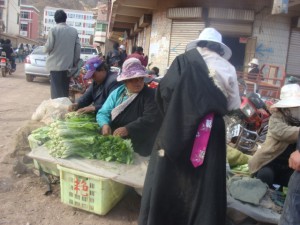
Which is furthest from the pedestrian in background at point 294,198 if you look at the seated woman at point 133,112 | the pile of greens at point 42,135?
the pile of greens at point 42,135

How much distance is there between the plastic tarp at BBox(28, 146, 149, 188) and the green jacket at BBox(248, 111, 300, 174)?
1.16 metres

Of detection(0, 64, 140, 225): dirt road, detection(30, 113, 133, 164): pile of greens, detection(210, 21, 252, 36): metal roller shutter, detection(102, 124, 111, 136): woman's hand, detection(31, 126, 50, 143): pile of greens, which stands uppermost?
detection(210, 21, 252, 36): metal roller shutter

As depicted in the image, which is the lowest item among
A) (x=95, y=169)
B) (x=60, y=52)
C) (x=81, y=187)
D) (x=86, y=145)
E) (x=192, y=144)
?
(x=81, y=187)

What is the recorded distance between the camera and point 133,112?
12.5 ft

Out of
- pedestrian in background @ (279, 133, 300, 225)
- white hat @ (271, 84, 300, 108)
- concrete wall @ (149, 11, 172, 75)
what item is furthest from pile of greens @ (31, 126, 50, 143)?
concrete wall @ (149, 11, 172, 75)

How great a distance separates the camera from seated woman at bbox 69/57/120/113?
4.46 metres

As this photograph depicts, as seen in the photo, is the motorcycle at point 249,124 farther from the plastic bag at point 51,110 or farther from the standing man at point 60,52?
the standing man at point 60,52

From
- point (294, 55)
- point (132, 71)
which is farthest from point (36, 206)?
point (294, 55)

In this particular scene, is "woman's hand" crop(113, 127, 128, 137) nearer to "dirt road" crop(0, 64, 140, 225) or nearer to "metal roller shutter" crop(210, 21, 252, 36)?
"dirt road" crop(0, 64, 140, 225)

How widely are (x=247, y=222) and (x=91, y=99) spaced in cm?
252

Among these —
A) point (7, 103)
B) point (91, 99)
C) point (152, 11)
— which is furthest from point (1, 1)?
point (91, 99)

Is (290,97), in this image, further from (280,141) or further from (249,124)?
(249,124)

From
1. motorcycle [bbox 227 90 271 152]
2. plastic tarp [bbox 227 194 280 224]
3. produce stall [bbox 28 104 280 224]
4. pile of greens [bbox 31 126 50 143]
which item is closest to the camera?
plastic tarp [bbox 227 194 280 224]

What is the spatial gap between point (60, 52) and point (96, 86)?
1773 millimetres
